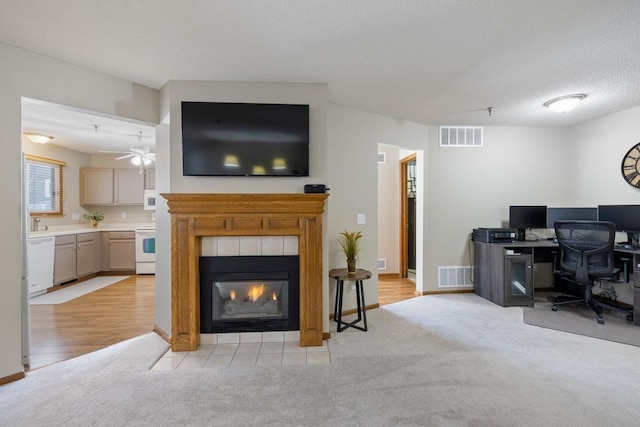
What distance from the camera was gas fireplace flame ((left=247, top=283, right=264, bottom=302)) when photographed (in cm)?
306

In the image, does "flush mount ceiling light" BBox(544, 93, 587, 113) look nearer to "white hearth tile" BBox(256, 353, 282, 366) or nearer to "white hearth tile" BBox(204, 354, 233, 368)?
"white hearth tile" BBox(256, 353, 282, 366)

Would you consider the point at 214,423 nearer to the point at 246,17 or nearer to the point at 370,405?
the point at 370,405

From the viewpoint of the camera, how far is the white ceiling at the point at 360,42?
1.96 meters

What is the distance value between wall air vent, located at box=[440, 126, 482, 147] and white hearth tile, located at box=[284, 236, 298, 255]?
2.99 m

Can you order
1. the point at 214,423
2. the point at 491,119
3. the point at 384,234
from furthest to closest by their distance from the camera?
the point at 384,234 < the point at 491,119 < the point at 214,423

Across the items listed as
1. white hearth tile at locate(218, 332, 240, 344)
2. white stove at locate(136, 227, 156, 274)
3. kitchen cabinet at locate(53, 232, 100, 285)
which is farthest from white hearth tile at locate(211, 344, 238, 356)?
kitchen cabinet at locate(53, 232, 100, 285)

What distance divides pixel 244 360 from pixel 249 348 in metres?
0.22

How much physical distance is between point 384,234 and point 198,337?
367 centimetres

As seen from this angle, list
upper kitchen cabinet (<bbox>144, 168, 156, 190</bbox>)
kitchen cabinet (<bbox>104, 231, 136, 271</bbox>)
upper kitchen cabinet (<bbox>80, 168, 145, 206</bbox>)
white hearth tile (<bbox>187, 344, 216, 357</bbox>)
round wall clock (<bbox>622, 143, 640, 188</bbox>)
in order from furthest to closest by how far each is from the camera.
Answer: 1. upper kitchen cabinet (<bbox>144, 168, 156, 190</bbox>)
2. upper kitchen cabinet (<bbox>80, 168, 145, 206</bbox>)
3. kitchen cabinet (<bbox>104, 231, 136, 271</bbox>)
4. round wall clock (<bbox>622, 143, 640, 188</bbox>)
5. white hearth tile (<bbox>187, 344, 216, 357</bbox>)

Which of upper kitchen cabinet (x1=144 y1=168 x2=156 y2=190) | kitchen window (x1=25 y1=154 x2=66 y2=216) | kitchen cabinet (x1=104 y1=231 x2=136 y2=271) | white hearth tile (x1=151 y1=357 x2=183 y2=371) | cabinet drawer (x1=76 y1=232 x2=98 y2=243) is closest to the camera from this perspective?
white hearth tile (x1=151 y1=357 x2=183 y2=371)

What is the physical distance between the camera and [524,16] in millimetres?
2031

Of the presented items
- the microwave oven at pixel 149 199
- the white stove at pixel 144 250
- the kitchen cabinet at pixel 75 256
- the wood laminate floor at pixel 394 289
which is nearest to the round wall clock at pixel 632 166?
the wood laminate floor at pixel 394 289

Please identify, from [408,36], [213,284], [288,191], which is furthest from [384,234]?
[408,36]

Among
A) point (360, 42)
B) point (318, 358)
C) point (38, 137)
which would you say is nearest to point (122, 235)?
point (38, 137)
